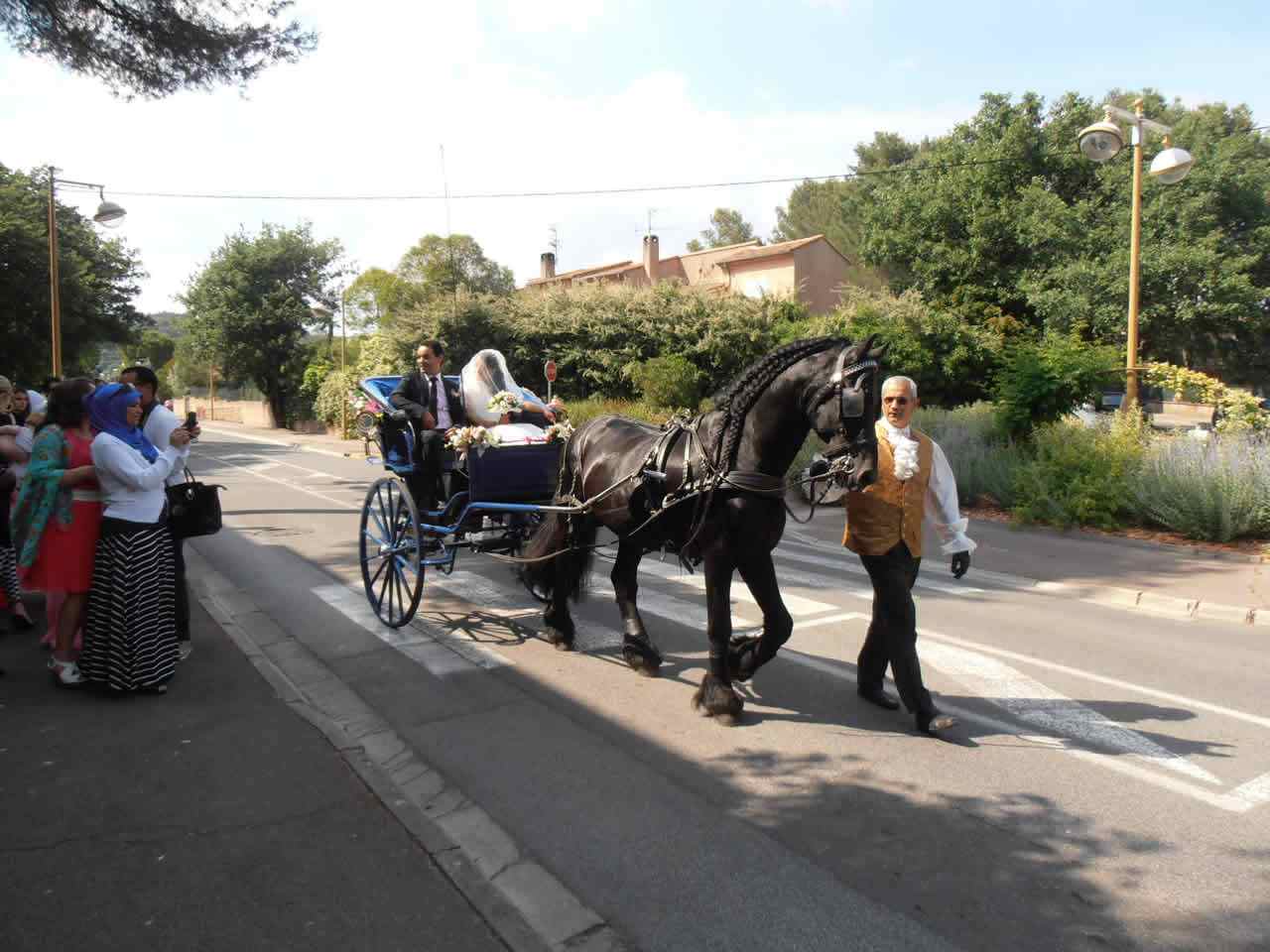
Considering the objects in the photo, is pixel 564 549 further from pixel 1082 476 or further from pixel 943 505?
pixel 1082 476

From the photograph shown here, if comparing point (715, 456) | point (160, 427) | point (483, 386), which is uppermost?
point (483, 386)

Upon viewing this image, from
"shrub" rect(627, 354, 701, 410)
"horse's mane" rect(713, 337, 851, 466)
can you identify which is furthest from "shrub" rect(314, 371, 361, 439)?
"horse's mane" rect(713, 337, 851, 466)

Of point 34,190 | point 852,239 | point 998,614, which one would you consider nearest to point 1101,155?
point 998,614

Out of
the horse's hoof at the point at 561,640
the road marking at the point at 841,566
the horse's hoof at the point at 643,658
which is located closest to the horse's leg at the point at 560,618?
the horse's hoof at the point at 561,640

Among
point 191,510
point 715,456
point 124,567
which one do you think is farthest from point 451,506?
point 715,456

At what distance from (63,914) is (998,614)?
6976 mm

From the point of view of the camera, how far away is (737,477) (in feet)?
15.5

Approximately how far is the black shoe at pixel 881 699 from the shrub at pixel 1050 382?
9.36 metres

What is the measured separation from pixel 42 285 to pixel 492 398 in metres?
26.1

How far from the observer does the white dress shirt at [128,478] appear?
5051 mm

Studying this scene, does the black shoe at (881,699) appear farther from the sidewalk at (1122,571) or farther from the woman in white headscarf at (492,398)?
the woman in white headscarf at (492,398)

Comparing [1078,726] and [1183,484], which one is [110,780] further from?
[1183,484]

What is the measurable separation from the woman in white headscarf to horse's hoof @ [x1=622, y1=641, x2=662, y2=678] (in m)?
2.16

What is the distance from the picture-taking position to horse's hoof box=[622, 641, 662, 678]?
574 cm
